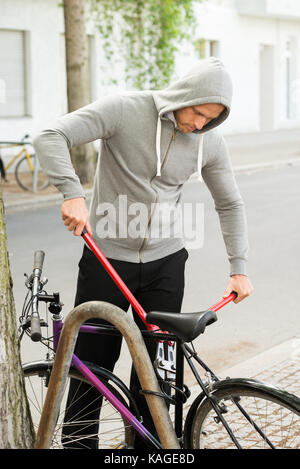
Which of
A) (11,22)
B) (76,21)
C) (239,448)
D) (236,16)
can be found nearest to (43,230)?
(76,21)

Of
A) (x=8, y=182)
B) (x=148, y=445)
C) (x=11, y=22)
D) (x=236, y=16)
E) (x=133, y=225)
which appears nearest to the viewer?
(x=148, y=445)

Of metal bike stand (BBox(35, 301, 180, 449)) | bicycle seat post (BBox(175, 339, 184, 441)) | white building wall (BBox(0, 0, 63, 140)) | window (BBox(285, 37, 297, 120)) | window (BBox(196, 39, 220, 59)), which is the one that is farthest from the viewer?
window (BBox(285, 37, 297, 120))

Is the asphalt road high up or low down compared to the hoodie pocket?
down

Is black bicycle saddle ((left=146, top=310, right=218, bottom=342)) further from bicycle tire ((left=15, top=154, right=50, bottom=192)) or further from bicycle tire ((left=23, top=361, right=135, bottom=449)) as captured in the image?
bicycle tire ((left=15, top=154, right=50, bottom=192))

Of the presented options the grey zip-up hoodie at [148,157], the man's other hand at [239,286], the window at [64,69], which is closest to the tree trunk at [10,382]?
the grey zip-up hoodie at [148,157]

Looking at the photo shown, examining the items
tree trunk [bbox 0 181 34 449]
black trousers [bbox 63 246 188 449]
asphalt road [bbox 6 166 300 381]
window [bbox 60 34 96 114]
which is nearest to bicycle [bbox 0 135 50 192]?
asphalt road [bbox 6 166 300 381]

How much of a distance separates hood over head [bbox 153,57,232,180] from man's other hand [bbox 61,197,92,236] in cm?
48

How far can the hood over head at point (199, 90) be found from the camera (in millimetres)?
3342

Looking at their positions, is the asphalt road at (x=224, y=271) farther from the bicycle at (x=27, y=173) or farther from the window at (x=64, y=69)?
the window at (x=64, y=69)

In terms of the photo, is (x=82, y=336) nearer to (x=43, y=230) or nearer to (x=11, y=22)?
(x=43, y=230)

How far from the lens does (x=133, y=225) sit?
11.7 feet

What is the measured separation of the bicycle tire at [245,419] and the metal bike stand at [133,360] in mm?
213

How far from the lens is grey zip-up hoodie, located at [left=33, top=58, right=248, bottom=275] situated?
11.0ft

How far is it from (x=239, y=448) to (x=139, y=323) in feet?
2.80
